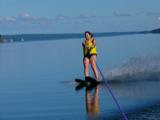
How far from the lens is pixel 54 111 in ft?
43.0

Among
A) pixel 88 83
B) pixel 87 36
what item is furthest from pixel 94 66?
pixel 87 36

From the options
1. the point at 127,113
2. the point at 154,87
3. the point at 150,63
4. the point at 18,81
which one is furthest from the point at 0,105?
the point at 150,63

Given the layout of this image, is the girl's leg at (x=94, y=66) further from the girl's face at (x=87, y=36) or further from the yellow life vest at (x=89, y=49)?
the girl's face at (x=87, y=36)

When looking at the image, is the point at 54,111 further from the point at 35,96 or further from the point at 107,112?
the point at 35,96

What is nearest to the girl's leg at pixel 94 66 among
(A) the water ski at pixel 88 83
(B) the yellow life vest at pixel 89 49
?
(B) the yellow life vest at pixel 89 49

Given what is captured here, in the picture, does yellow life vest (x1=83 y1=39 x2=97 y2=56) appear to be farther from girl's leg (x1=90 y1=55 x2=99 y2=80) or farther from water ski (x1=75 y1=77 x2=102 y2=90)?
water ski (x1=75 y1=77 x2=102 y2=90)

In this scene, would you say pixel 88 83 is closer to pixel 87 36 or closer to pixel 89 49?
pixel 89 49

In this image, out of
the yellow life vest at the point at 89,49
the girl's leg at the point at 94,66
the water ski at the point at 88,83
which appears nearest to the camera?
the water ski at the point at 88,83

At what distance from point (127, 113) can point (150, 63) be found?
10.5m

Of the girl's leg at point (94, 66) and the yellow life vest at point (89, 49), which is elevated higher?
the yellow life vest at point (89, 49)

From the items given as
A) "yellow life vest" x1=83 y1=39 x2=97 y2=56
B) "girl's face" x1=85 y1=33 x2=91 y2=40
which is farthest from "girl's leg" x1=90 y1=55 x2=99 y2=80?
"girl's face" x1=85 y1=33 x2=91 y2=40

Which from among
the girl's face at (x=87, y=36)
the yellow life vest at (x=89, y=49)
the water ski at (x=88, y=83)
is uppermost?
the girl's face at (x=87, y=36)

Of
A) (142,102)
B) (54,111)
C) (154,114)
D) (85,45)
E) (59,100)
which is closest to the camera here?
(154,114)

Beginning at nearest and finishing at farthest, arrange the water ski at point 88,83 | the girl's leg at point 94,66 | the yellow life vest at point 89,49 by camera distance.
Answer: the water ski at point 88,83 → the girl's leg at point 94,66 → the yellow life vest at point 89,49
